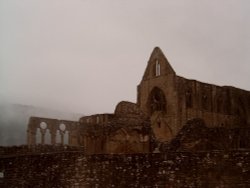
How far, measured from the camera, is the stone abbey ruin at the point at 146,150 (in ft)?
45.4

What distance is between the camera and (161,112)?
48.7m

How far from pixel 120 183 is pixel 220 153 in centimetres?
305

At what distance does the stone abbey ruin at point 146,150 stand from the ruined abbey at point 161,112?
85 mm

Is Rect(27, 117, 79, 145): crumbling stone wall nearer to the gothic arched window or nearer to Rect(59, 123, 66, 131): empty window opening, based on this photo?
Rect(59, 123, 66, 131): empty window opening

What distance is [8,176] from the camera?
55.6 ft

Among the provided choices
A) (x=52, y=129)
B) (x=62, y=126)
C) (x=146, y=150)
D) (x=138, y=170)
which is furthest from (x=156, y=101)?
(x=138, y=170)

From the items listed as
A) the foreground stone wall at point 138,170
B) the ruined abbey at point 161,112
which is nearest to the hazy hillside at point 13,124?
the ruined abbey at point 161,112

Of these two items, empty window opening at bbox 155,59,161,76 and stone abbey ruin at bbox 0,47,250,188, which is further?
empty window opening at bbox 155,59,161,76

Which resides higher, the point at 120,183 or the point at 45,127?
the point at 45,127

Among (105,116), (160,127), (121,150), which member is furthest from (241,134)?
(160,127)

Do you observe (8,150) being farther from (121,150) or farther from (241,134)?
(241,134)

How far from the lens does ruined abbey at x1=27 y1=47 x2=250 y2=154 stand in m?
31.8

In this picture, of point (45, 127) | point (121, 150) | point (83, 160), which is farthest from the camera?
point (45, 127)

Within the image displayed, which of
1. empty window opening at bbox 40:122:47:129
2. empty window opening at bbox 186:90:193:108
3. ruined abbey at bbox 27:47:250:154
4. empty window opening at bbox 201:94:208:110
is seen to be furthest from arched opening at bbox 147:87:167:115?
empty window opening at bbox 40:122:47:129
